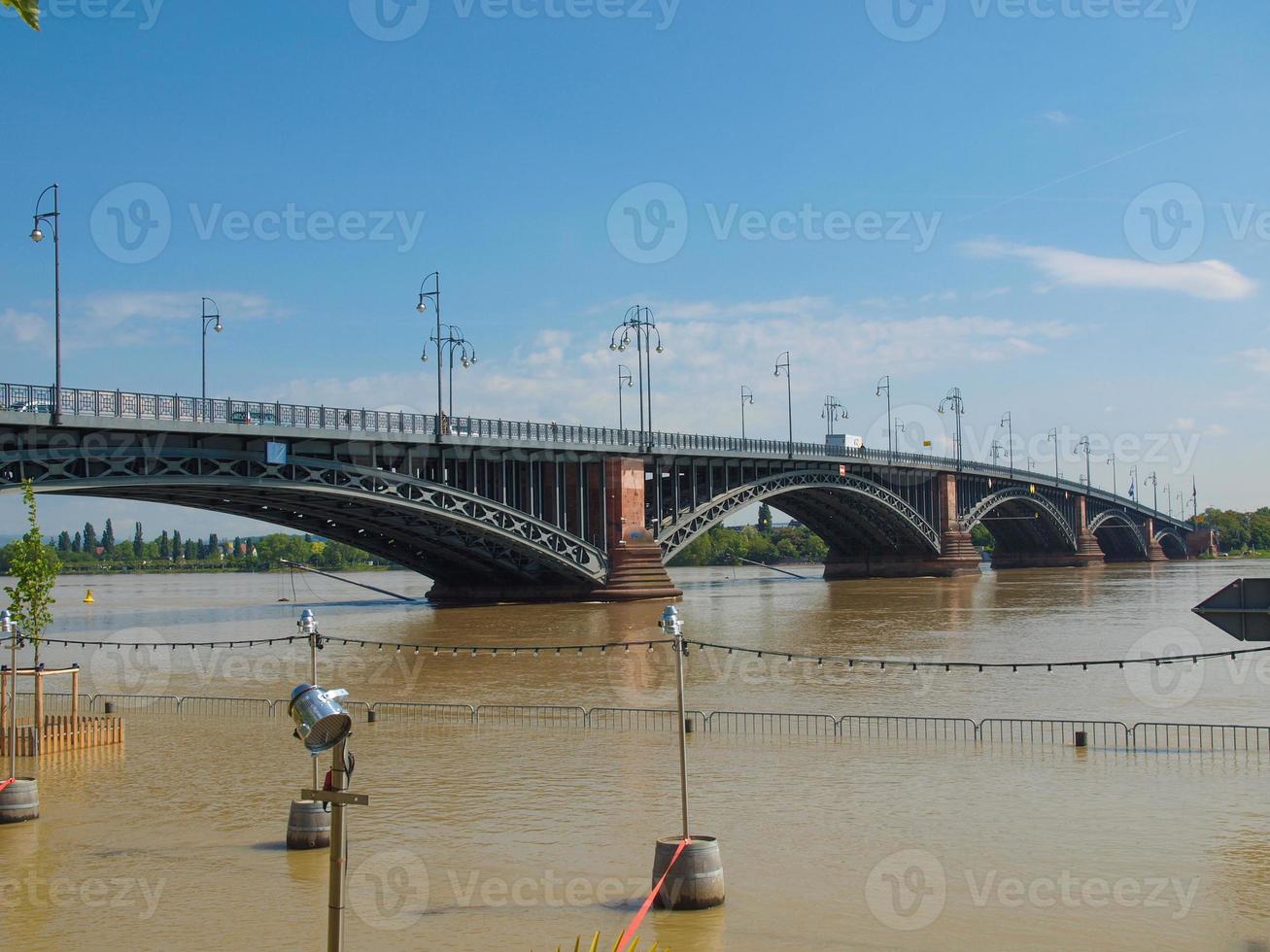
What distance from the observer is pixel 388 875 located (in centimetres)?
1472

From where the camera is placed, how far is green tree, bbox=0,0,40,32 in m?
4.82

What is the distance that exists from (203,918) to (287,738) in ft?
40.6

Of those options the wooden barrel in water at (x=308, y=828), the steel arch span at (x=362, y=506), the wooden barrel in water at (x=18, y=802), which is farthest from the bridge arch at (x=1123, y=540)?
the wooden barrel in water at (x=18, y=802)

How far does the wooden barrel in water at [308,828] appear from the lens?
15.6 meters

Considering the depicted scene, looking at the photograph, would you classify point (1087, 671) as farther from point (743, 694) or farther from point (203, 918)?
point (203, 918)

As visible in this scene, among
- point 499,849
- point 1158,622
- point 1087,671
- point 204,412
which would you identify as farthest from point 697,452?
point 499,849

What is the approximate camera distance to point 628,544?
6931 centimetres

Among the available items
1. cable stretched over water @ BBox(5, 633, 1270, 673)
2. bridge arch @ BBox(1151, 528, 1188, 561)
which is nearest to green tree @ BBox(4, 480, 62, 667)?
cable stretched over water @ BBox(5, 633, 1270, 673)

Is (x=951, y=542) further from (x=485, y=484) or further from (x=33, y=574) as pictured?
(x=33, y=574)

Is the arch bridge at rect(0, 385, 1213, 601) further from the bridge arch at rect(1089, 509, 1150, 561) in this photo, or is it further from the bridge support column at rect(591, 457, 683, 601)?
the bridge arch at rect(1089, 509, 1150, 561)

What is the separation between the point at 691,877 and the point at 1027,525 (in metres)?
138

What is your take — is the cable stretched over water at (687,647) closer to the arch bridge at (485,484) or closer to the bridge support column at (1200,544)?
the arch bridge at (485,484)

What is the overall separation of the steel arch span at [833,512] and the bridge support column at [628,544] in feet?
9.47

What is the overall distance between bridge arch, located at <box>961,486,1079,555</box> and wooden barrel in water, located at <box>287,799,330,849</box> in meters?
118
